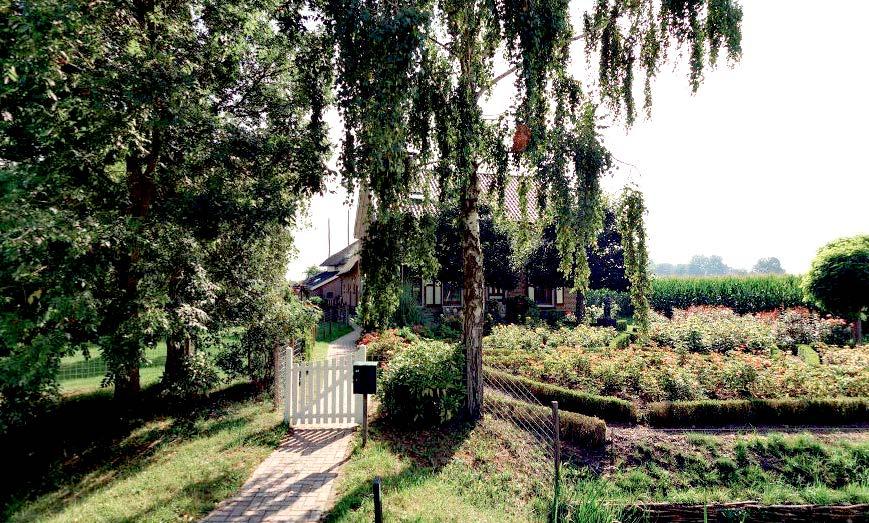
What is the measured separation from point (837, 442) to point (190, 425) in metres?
11.0

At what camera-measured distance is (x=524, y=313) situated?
69.2 ft

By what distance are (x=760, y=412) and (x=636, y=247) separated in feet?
15.1

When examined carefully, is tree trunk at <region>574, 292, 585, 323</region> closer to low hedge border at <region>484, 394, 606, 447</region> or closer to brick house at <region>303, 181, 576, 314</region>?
brick house at <region>303, 181, 576, 314</region>

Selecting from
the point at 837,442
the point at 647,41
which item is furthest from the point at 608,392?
the point at 647,41

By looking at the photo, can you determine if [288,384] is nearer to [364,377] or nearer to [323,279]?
[364,377]

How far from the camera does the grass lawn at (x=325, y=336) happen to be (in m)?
14.9

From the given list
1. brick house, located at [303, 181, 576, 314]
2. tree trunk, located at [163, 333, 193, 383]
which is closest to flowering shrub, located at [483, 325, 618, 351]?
brick house, located at [303, 181, 576, 314]

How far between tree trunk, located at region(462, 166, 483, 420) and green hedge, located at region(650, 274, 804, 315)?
20.7 m

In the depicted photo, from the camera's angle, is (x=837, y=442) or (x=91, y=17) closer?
(x=91, y=17)

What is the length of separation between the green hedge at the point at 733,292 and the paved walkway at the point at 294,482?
74.5 feet

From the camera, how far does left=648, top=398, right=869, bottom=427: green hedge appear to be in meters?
8.27

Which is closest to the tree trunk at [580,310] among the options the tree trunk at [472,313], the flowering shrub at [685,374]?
the flowering shrub at [685,374]

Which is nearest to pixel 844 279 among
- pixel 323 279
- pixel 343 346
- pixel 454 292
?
pixel 454 292

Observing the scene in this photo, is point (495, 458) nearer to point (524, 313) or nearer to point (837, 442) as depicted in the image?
point (837, 442)
